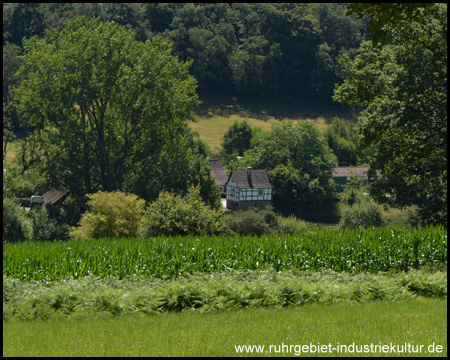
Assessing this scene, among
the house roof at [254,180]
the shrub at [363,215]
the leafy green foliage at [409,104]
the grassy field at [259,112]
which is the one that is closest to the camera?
the leafy green foliage at [409,104]

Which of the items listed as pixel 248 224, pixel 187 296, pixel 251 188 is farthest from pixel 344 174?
pixel 187 296

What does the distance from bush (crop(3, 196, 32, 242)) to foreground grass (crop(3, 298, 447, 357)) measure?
121 ft

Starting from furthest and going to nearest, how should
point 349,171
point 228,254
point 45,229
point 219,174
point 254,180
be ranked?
point 349,171 < point 219,174 < point 254,180 < point 45,229 < point 228,254

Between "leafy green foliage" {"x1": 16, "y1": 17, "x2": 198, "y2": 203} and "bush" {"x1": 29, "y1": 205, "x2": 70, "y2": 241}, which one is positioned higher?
"leafy green foliage" {"x1": 16, "y1": 17, "x2": 198, "y2": 203}

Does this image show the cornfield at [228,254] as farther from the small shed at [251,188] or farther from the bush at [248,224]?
the small shed at [251,188]

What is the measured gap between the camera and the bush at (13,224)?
4856 cm

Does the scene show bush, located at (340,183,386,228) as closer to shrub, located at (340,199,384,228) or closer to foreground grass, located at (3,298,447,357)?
shrub, located at (340,199,384,228)

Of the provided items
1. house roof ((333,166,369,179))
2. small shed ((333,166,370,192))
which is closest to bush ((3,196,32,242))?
house roof ((333,166,369,179))

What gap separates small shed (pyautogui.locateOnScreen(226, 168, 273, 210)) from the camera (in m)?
76.4

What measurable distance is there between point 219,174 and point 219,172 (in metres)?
0.47

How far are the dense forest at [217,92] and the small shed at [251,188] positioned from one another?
1.92 metres

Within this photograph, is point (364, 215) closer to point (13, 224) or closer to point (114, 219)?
point (114, 219)

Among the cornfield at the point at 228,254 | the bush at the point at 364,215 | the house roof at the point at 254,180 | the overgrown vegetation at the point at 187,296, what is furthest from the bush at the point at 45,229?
the overgrown vegetation at the point at 187,296

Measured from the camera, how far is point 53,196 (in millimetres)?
67812
